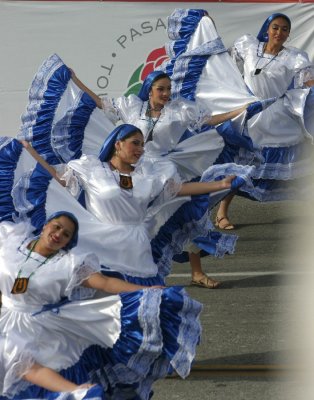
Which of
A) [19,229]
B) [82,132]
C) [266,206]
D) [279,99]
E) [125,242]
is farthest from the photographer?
[266,206]

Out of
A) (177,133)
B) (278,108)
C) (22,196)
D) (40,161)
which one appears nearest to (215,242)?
(177,133)

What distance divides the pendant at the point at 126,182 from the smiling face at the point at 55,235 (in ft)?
3.71

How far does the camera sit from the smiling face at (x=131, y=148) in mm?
8469

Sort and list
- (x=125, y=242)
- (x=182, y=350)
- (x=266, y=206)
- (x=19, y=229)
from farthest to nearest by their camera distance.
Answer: (x=266, y=206) < (x=125, y=242) < (x=19, y=229) < (x=182, y=350)

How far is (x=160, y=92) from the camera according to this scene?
9977 millimetres

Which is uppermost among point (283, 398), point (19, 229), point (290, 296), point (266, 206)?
point (19, 229)

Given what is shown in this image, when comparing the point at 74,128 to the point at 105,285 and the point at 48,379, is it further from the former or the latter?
the point at 48,379

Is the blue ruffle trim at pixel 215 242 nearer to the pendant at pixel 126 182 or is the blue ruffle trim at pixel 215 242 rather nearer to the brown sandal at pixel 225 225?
the pendant at pixel 126 182

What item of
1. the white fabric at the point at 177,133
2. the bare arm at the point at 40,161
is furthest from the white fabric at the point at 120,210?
the white fabric at the point at 177,133

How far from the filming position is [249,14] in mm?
14023

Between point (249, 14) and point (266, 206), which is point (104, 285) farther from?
point (249, 14)

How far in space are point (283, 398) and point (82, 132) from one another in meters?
2.91

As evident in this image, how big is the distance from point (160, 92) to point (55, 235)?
114 inches

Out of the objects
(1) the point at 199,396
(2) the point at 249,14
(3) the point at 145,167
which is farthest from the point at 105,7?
(1) the point at 199,396
